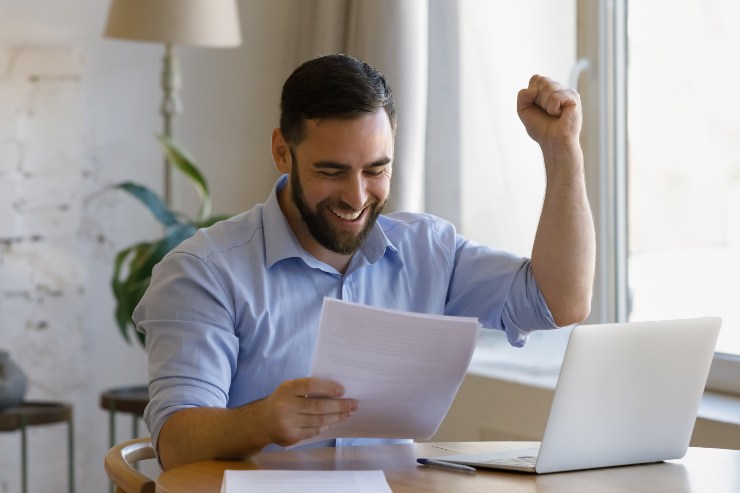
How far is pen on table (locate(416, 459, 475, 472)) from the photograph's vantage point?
1428 millimetres

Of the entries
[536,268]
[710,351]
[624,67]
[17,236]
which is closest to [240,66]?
[17,236]

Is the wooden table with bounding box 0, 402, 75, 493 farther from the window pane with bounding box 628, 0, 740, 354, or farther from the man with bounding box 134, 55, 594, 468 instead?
the window pane with bounding box 628, 0, 740, 354

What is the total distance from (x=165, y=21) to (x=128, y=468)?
1.66m

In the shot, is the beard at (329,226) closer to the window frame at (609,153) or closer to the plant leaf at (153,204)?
the window frame at (609,153)

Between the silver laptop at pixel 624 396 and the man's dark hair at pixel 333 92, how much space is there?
546 millimetres

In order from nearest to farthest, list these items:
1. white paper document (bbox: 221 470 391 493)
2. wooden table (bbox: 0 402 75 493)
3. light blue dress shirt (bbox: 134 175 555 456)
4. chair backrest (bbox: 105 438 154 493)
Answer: white paper document (bbox: 221 470 391 493), chair backrest (bbox: 105 438 154 493), light blue dress shirt (bbox: 134 175 555 456), wooden table (bbox: 0 402 75 493)

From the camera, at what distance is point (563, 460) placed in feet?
4.59

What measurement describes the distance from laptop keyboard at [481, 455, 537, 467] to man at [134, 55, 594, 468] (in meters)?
0.31

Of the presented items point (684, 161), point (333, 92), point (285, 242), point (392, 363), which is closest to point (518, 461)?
point (392, 363)

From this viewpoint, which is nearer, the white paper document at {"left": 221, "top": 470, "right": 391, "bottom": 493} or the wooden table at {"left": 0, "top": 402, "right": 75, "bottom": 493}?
the white paper document at {"left": 221, "top": 470, "right": 391, "bottom": 493}

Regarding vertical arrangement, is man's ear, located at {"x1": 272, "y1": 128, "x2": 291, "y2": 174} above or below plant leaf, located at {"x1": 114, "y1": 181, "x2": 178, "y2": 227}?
above

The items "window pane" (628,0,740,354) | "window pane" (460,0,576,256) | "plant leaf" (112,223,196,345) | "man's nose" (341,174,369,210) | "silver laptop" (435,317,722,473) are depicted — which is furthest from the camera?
"window pane" (460,0,576,256)

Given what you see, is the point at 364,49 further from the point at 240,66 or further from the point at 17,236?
the point at 17,236

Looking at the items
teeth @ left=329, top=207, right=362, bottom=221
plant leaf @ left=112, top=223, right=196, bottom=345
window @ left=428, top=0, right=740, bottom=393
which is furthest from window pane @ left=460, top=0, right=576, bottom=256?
teeth @ left=329, top=207, right=362, bottom=221
